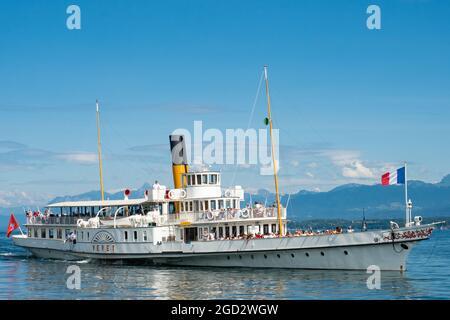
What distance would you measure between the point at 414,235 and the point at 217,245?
44.5ft

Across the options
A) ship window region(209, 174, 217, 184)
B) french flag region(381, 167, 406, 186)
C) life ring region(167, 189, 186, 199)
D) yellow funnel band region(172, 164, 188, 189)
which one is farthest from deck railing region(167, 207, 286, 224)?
french flag region(381, 167, 406, 186)

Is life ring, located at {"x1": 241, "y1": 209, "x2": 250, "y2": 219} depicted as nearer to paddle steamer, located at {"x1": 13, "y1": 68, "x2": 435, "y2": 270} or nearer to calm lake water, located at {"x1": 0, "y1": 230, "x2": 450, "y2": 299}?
paddle steamer, located at {"x1": 13, "y1": 68, "x2": 435, "y2": 270}

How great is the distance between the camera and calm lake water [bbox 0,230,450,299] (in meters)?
39.0

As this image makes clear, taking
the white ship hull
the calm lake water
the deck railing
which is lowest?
the calm lake water

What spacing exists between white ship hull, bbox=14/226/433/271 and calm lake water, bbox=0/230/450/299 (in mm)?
778

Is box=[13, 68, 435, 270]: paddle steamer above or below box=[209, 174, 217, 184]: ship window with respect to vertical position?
below

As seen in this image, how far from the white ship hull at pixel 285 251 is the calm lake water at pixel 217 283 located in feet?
2.55

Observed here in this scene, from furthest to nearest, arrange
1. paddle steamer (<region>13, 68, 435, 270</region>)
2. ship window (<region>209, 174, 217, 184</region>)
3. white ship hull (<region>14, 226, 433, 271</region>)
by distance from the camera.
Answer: ship window (<region>209, 174, 217, 184</region>)
paddle steamer (<region>13, 68, 435, 270</region>)
white ship hull (<region>14, 226, 433, 271</region>)

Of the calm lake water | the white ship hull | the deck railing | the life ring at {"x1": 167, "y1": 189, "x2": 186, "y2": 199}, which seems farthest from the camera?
the life ring at {"x1": 167, "y1": 189, "x2": 186, "y2": 199}

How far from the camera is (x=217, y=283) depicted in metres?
43.7

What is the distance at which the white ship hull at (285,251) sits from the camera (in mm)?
45250

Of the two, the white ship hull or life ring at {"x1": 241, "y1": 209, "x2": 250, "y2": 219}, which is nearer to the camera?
the white ship hull

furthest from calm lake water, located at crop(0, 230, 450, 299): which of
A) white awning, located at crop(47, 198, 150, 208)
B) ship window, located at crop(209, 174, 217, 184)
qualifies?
ship window, located at crop(209, 174, 217, 184)

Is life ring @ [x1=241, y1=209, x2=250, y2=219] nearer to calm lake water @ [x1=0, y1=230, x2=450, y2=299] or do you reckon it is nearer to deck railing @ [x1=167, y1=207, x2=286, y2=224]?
deck railing @ [x1=167, y1=207, x2=286, y2=224]
